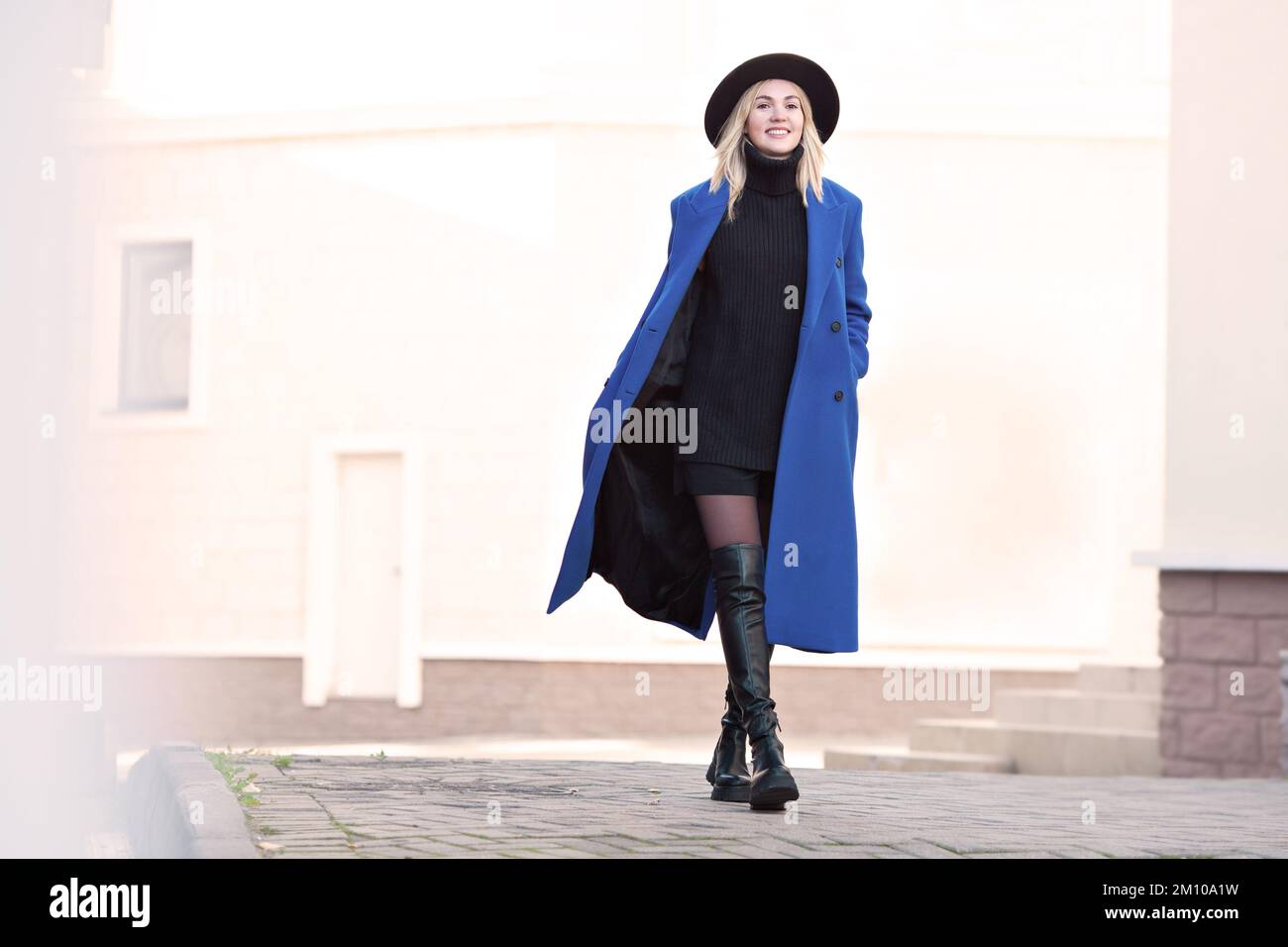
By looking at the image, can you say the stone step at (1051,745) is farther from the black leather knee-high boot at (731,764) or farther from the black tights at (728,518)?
the black tights at (728,518)

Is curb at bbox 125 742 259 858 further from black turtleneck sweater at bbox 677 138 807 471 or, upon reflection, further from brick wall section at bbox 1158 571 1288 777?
brick wall section at bbox 1158 571 1288 777

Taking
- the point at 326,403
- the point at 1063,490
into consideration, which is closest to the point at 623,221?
the point at 326,403

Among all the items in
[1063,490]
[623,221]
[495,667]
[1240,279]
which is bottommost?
[495,667]

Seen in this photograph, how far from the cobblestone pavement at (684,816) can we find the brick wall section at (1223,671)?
213 centimetres

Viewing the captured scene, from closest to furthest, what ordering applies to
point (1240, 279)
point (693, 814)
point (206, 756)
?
point (693, 814)
point (206, 756)
point (1240, 279)

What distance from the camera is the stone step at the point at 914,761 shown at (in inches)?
433

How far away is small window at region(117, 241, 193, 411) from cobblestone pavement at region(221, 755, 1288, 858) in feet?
34.6

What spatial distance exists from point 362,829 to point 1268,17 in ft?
22.8

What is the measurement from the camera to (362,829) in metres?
4.28

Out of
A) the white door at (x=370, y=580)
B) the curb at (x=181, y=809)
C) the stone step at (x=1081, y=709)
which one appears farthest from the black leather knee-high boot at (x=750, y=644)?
the white door at (x=370, y=580)

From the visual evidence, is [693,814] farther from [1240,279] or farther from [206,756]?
[1240,279]

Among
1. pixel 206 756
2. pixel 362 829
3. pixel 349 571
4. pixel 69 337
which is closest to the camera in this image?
pixel 362 829

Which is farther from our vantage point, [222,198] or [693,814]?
[222,198]

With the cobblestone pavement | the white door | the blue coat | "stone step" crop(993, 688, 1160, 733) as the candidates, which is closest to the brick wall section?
"stone step" crop(993, 688, 1160, 733)
